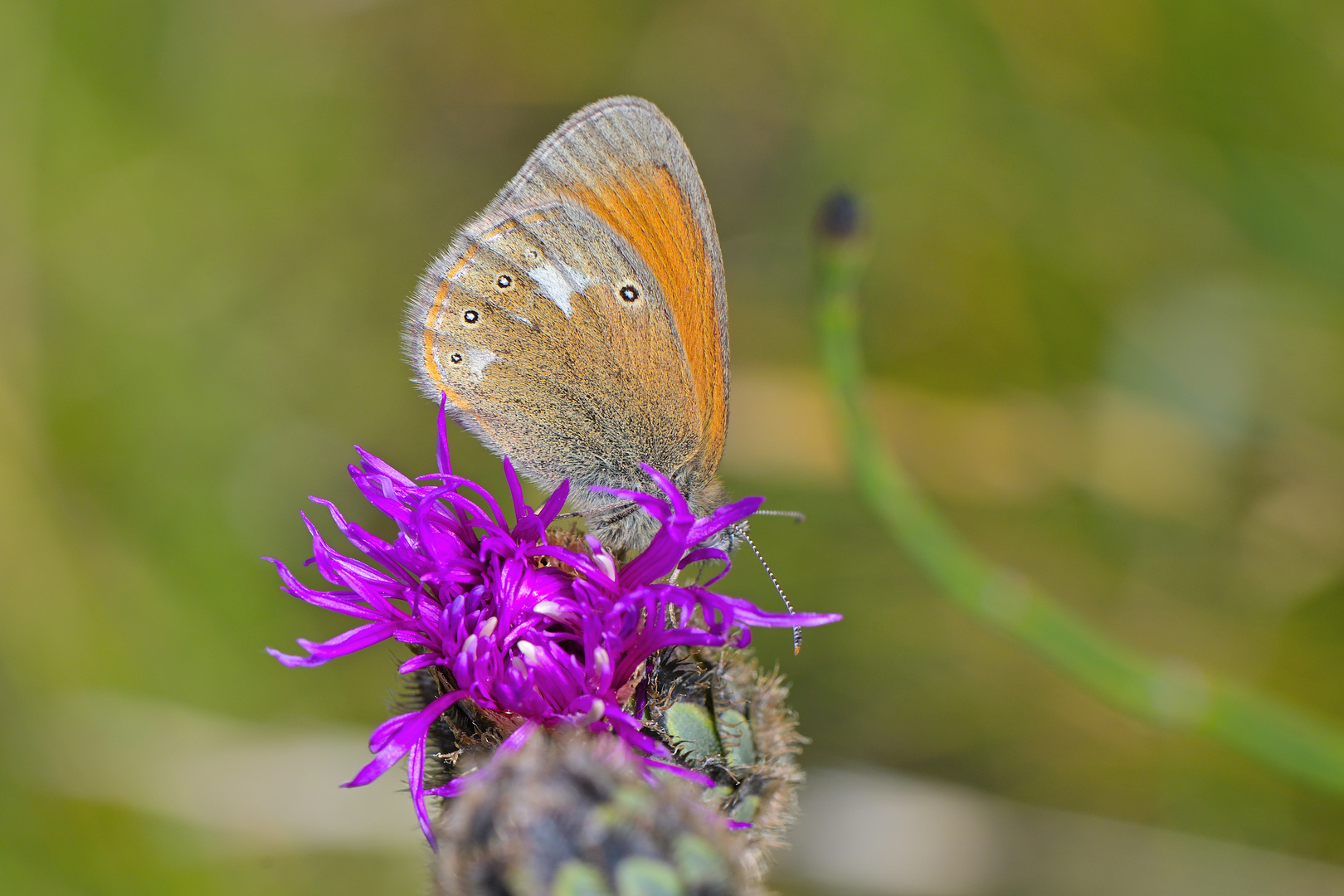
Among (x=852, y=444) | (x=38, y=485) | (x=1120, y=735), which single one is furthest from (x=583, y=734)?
(x=38, y=485)

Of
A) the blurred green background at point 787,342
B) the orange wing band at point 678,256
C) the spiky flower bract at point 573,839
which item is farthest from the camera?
the blurred green background at point 787,342

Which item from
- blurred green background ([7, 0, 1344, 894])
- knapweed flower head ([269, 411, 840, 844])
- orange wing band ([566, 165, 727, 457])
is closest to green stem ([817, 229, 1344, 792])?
orange wing band ([566, 165, 727, 457])

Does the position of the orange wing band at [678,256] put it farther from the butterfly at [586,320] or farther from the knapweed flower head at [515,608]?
the knapweed flower head at [515,608]

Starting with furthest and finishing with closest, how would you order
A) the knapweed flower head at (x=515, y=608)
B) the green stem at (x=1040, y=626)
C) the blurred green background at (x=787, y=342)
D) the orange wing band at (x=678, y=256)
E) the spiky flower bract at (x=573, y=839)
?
the blurred green background at (x=787, y=342) → the green stem at (x=1040, y=626) → the orange wing band at (x=678, y=256) → the knapweed flower head at (x=515, y=608) → the spiky flower bract at (x=573, y=839)

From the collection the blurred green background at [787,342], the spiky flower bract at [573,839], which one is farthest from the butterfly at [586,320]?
the blurred green background at [787,342]

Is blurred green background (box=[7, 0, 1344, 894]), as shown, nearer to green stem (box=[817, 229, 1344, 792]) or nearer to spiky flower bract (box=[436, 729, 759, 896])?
green stem (box=[817, 229, 1344, 792])

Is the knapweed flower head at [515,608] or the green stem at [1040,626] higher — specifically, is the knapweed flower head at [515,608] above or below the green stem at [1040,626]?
below

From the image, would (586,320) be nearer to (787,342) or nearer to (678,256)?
(678,256)
